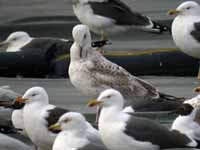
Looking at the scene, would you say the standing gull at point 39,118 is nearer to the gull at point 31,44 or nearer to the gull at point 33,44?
the gull at point 33,44

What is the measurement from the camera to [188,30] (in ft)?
45.4

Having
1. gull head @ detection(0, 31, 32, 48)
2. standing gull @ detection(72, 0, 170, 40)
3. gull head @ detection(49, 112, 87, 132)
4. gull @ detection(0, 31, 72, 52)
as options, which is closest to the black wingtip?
standing gull @ detection(72, 0, 170, 40)

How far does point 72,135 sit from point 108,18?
21.8ft

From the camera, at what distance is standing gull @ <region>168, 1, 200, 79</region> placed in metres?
13.8

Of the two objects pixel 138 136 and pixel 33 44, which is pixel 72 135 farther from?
pixel 33 44

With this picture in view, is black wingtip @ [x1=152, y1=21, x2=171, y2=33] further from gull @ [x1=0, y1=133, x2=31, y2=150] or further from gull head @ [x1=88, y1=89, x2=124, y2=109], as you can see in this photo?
gull @ [x1=0, y1=133, x2=31, y2=150]

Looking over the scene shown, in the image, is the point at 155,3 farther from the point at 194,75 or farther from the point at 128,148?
the point at 128,148

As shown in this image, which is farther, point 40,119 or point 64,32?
point 64,32

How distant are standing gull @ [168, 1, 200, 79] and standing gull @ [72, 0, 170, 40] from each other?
158cm

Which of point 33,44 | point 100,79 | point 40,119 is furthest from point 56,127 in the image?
point 33,44

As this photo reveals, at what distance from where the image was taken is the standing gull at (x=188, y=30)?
1375cm

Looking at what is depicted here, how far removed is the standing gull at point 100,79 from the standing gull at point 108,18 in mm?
3654

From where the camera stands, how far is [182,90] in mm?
12992

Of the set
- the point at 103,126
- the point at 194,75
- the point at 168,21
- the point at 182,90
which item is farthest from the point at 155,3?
the point at 103,126
